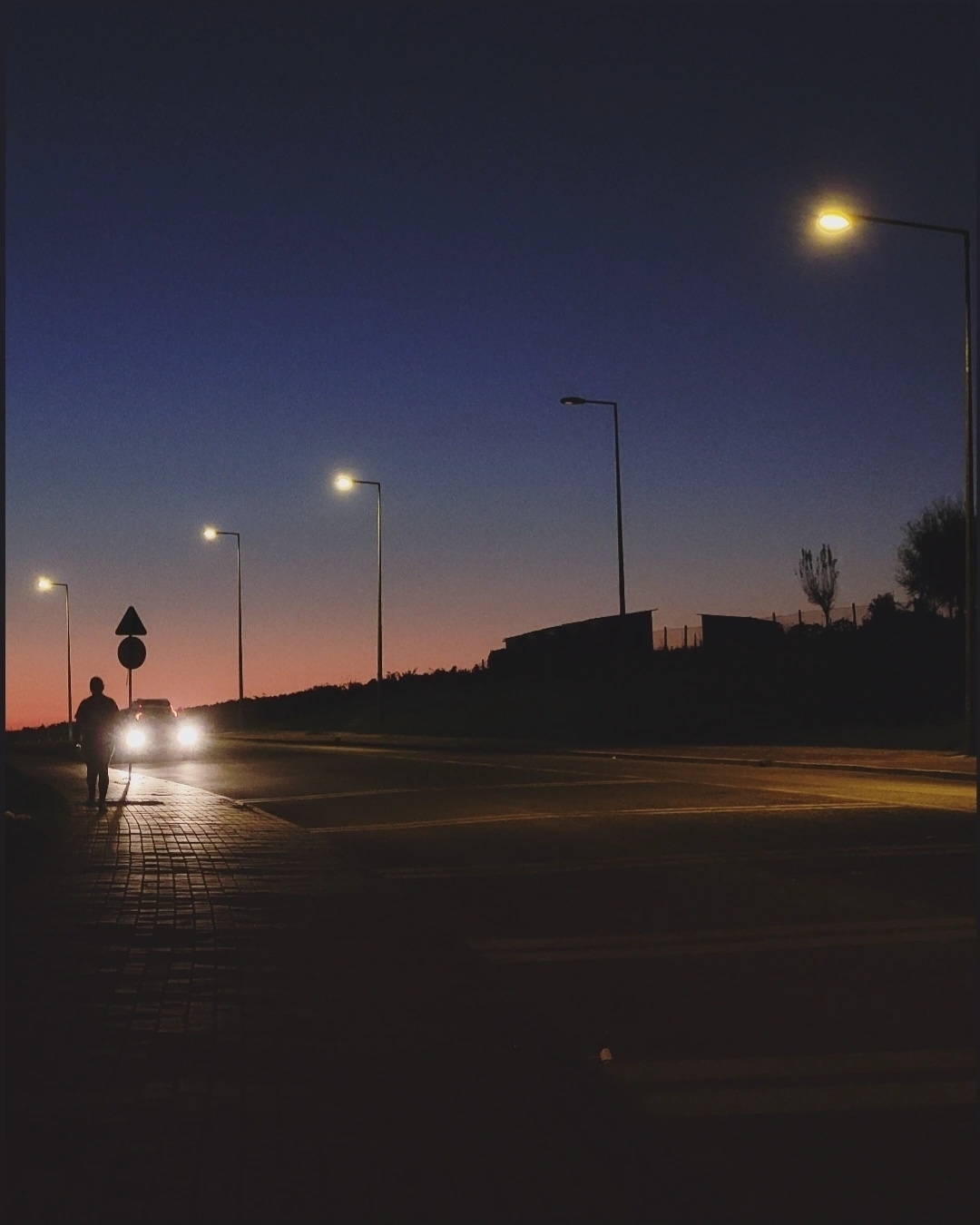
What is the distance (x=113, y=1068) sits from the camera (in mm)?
6293

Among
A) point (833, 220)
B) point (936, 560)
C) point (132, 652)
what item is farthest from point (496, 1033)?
point (936, 560)

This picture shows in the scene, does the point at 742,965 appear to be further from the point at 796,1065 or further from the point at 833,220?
the point at 833,220

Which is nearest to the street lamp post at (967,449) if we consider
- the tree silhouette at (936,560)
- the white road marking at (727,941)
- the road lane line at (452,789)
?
the road lane line at (452,789)

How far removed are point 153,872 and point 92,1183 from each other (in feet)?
26.3

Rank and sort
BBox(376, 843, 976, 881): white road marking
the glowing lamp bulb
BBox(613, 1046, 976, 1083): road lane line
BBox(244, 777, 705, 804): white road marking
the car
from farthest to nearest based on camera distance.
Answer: the car → the glowing lamp bulb → BBox(244, 777, 705, 804): white road marking → BBox(376, 843, 976, 881): white road marking → BBox(613, 1046, 976, 1083): road lane line

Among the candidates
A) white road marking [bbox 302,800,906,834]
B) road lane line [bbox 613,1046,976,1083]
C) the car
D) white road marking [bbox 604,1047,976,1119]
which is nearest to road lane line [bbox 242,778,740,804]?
white road marking [bbox 302,800,906,834]

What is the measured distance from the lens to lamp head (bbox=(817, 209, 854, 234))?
23.7m

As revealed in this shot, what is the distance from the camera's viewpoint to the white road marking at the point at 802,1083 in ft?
19.6

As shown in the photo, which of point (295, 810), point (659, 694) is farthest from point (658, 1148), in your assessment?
point (659, 694)

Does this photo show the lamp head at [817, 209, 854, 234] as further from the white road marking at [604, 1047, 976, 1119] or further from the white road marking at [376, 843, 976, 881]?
the white road marking at [604, 1047, 976, 1119]

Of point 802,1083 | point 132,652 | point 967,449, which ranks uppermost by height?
point 967,449

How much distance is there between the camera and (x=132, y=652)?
22.8 metres

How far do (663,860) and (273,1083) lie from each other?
8295 mm

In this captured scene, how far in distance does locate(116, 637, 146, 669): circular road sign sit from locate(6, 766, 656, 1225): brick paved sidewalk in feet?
40.0
